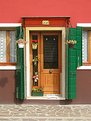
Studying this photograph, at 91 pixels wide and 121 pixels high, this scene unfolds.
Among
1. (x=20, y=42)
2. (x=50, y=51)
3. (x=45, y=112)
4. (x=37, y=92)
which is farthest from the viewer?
(x=50, y=51)

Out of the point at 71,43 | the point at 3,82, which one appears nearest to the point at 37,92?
the point at 3,82

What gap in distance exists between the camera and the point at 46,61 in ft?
48.8

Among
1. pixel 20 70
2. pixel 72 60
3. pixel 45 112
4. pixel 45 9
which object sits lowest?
pixel 45 112

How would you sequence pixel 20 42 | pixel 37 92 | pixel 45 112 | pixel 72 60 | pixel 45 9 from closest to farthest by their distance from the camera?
pixel 45 112, pixel 20 42, pixel 72 60, pixel 45 9, pixel 37 92

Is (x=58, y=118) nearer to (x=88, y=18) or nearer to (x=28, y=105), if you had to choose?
(x=28, y=105)

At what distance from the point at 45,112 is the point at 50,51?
256cm

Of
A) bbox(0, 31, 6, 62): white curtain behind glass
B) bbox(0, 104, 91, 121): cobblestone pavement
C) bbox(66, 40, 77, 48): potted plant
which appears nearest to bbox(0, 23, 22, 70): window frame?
bbox(0, 31, 6, 62): white curtain behind glass

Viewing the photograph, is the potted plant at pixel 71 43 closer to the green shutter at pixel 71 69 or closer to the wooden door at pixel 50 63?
the green shutter at pixel 71 69

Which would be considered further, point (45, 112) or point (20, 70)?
point (20, 70)

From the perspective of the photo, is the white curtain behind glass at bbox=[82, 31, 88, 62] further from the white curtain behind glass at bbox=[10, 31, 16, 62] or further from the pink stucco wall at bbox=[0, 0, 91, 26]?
the white curtain behind glass at bbox=[10, 31, 16, 62]

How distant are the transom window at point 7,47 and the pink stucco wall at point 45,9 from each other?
510mm

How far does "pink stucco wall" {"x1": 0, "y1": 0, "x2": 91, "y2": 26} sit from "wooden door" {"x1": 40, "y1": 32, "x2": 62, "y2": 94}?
822 millimetres

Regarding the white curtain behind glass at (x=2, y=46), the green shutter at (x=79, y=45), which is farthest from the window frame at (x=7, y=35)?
the green shutter at (x=79, y=45)

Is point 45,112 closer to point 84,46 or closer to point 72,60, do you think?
point 72,60
